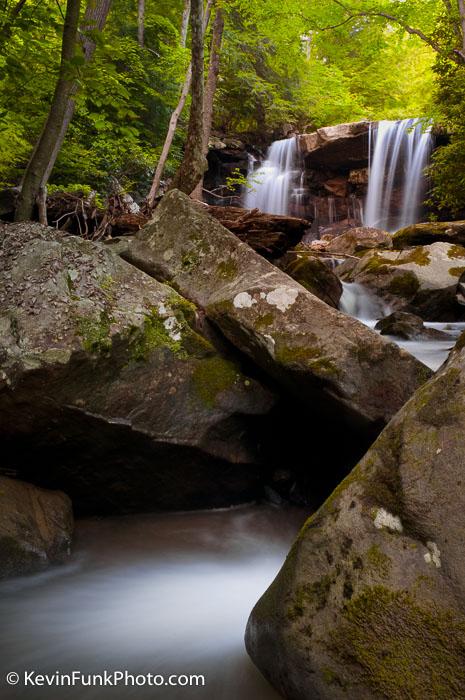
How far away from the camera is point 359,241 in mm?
13953

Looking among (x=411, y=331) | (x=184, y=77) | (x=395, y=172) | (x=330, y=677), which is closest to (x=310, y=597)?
(x=330, y=677)

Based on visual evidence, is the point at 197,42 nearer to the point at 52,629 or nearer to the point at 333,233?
the point at 52,629

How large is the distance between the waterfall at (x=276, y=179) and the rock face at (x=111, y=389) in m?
15.1

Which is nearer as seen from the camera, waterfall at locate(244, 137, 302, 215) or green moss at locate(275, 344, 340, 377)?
green moss at locate(275, 344, 340, 377)

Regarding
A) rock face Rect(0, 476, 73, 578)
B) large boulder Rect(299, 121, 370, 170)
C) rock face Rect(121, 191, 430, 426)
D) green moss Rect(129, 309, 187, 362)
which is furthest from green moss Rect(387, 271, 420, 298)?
large boulder Rect(299, 121, 370, 170)

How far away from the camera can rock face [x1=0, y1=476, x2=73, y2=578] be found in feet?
9.34

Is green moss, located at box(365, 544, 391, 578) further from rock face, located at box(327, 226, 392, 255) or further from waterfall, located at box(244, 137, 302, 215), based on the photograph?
waterfall, located at box(244, 137, 302, 215)

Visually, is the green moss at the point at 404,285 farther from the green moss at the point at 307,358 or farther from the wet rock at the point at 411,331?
the green moss at the point at 307,358

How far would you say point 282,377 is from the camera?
374 cm

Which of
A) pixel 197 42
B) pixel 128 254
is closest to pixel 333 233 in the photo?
pixel 197 42

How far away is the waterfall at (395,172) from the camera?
17.0 m

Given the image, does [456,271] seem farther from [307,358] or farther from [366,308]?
[307,358]

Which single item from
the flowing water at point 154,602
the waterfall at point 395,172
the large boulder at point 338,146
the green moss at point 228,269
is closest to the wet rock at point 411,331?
the green moss at point 228,269

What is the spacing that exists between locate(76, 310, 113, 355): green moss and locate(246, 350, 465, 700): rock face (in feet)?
6.46
